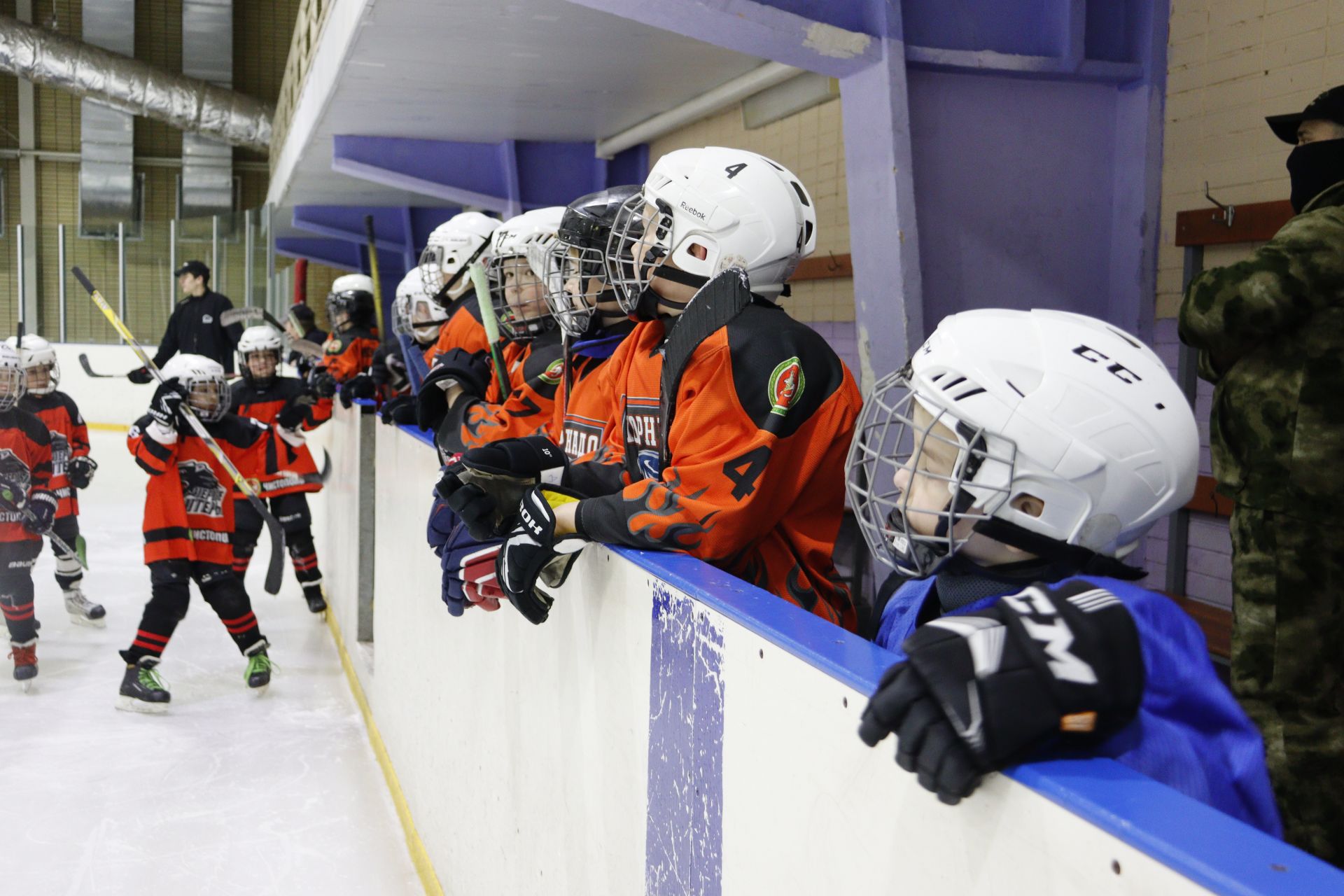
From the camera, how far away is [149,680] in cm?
383

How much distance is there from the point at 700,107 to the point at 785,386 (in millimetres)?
3332

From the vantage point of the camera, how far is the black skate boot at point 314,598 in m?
5.30

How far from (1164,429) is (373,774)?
2999 mm

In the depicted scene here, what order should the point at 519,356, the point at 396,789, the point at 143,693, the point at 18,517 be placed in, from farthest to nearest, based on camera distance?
the point at 18,517, the point at 143,693, the point at 396,789, the point at 519,356

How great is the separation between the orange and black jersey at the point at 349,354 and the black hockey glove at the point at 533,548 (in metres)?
4.38

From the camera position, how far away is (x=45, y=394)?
15.8 ft

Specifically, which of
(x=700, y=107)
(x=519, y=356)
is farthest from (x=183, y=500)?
(x=700, y=107)

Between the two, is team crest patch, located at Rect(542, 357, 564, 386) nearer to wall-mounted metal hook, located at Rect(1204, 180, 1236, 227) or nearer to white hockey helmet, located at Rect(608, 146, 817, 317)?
white hockey helmet, located at Rect(608, 146, 817, 317)

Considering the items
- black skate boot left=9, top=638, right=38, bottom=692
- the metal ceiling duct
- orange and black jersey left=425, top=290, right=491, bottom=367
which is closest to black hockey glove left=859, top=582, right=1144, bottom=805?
orange and black jersey left=425, top=290, right=491, bottom=367

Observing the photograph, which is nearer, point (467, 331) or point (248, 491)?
point (467, 331)

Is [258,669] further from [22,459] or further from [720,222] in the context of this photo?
[720,222]

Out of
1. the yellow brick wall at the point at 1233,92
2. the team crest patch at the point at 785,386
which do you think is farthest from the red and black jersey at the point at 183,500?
the yellow brick wall at the point at 1233,92

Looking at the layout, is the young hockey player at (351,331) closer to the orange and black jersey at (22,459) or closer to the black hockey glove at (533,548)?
the orange and black jersey at (22,459)

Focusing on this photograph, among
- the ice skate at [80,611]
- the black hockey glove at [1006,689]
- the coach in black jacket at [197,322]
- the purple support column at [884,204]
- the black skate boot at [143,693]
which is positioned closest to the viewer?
the black hockey glove at [1006,689]
